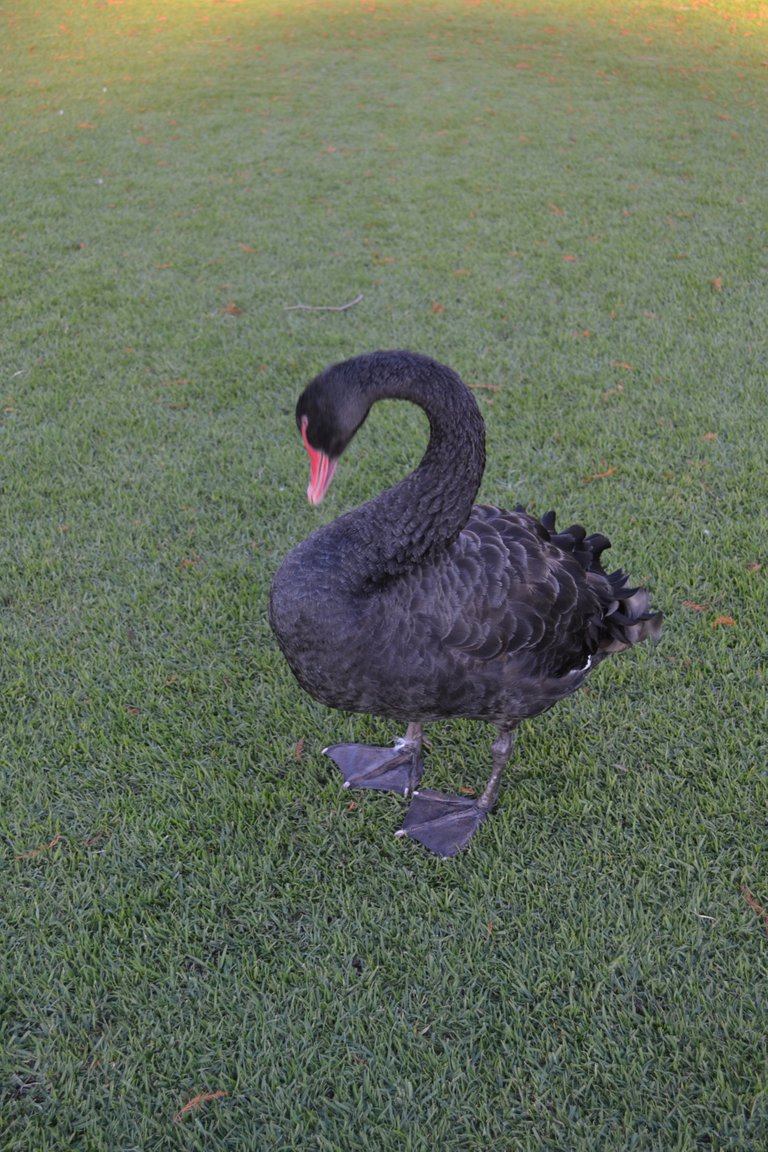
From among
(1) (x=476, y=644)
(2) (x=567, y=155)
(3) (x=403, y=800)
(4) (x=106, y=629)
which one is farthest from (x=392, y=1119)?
(2) (x=567, y=155)

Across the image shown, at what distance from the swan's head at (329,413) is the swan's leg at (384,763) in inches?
35.3

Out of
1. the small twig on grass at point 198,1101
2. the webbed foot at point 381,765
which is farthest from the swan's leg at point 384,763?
the small twig on grass at point 198,1101

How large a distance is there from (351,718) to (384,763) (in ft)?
0.81

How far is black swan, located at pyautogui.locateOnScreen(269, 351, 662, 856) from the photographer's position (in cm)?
187

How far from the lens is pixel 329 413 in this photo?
1746 millimetres

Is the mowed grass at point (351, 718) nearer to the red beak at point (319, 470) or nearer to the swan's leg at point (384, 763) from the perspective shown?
the swan's leg at point (384, 763)

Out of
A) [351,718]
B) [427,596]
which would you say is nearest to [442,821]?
[351,718]

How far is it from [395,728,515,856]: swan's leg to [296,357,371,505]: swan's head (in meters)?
0.87

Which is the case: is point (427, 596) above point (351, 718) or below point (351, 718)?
above

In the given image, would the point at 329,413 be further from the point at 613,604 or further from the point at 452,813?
the point at 452,813

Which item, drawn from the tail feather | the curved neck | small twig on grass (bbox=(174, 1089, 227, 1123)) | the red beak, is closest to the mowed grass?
small twig on grass (bbox=(174, 1089, 227, 1123))

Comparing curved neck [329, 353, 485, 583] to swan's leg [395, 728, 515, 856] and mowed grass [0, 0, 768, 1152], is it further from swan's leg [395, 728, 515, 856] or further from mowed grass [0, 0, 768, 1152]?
mowed grass [0, 0, 768, 1152]

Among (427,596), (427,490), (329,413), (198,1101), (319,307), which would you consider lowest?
(198,1101)

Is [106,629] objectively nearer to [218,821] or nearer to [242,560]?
[242,560]
